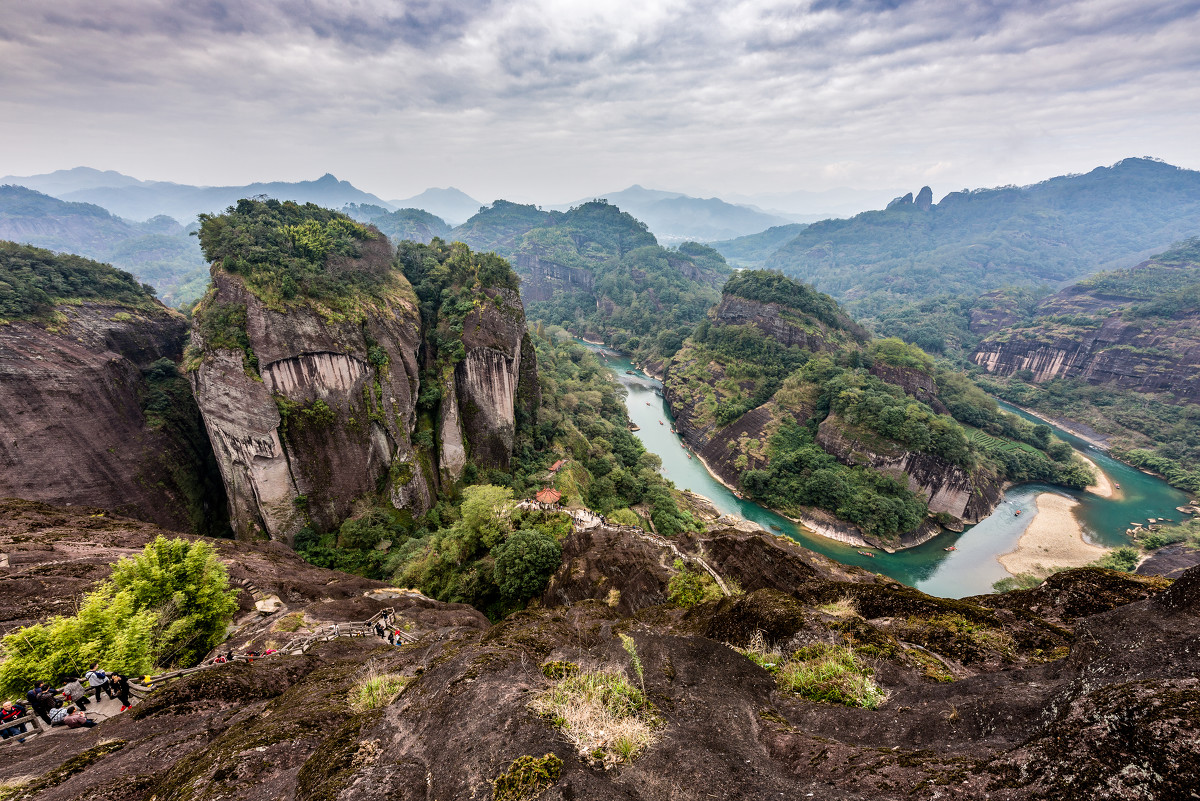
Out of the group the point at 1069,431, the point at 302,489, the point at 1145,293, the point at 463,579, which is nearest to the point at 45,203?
the point at 302,489

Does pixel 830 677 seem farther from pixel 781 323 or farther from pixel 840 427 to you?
pixel 781 323

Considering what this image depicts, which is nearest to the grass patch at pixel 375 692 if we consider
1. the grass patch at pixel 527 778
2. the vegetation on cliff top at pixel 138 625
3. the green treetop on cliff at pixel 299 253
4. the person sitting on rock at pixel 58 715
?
the grass patch at pixel 527 778

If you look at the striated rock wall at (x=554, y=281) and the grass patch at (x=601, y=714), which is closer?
the grass patch at (x=601, y=714)

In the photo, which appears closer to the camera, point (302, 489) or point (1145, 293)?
point (302, 489)

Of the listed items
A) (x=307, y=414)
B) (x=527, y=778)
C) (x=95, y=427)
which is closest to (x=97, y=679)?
(x=527, y=778)

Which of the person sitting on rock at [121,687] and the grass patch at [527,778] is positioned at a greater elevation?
the grass patch at [527,778]

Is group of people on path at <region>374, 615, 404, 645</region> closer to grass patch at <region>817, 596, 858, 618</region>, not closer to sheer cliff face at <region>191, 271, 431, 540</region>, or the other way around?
grass patch at <region>817, 596, 858, 618</region>

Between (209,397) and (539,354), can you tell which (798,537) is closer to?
(539,354)

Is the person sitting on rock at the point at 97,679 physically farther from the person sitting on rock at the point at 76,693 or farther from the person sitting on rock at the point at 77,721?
the person sitting on rock at the point at 77,721
